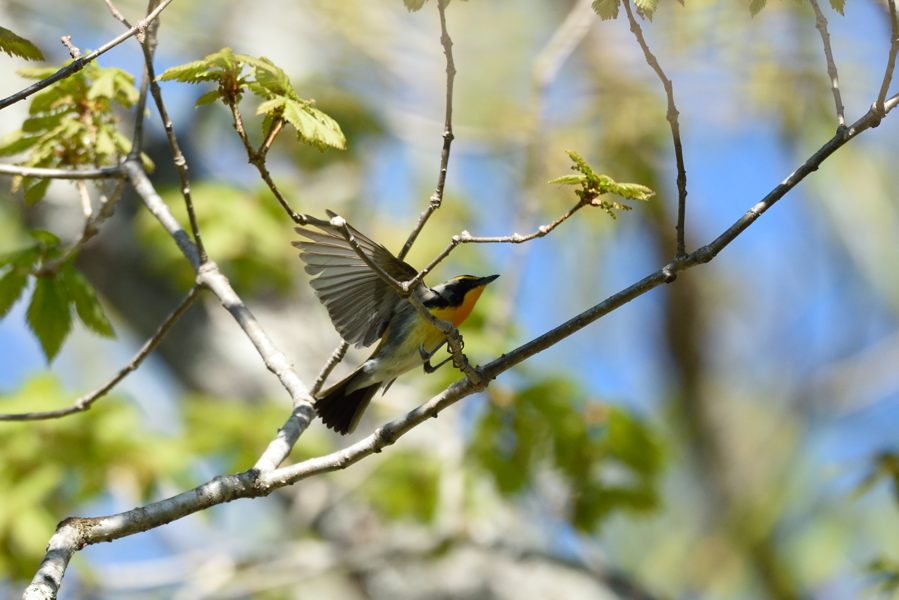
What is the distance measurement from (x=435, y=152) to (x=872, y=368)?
4.23m

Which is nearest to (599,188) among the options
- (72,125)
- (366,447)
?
(366,447)

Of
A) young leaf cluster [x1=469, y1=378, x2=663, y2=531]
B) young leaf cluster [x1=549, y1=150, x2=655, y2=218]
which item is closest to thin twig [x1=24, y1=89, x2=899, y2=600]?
young leaf cluster [x1=549, y1=150, x2=655, y2=218]

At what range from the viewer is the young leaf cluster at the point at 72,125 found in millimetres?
2580

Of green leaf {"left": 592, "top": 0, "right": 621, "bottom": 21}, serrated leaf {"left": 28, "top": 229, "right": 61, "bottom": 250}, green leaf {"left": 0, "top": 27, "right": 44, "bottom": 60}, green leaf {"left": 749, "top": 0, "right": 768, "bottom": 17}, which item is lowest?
green leaf {"left": 592, "top": 0, "right": 621, "bottom": 21}

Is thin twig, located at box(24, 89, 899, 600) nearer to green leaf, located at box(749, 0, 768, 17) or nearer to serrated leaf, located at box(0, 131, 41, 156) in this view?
green leaf, located at box(749, 0, 768, 17)

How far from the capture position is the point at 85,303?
260 cm

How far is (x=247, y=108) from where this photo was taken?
7.25 meters

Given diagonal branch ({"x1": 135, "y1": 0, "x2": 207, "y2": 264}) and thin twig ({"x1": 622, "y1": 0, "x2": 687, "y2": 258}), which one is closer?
thin twig ({"x1": 622, "y1": 0, "x2": 687, "y2": 258})

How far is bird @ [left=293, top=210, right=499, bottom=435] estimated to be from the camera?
8.20 feet

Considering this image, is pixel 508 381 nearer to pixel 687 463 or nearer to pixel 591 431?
pixel 591 431

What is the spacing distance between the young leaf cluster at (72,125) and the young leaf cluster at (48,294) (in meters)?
0.15

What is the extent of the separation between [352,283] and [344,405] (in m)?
0.54

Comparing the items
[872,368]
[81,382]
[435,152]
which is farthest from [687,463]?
[81,382]

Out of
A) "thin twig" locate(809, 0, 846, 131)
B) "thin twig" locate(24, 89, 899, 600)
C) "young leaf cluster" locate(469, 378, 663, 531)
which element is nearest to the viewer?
"thin twig" locate(24, 89, 899, 600)
